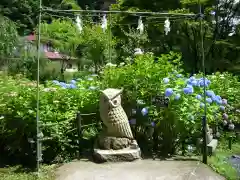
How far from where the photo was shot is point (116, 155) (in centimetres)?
506

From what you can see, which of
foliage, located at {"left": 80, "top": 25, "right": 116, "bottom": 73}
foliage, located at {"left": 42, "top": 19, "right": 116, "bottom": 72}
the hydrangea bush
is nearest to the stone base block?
the hydrangea bush

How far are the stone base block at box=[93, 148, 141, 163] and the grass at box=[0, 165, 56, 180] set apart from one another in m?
0.68

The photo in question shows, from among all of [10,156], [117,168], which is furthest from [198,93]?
[10,156]

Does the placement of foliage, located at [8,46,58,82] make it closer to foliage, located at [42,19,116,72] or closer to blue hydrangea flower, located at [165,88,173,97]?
foliage, located at [42,19,116,72]

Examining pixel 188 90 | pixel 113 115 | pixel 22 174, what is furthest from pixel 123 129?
pixel 22 174

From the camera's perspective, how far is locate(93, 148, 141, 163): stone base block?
16.5 ft

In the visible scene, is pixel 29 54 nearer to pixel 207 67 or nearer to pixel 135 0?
pixel 135 0

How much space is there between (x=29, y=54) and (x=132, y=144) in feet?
33.1

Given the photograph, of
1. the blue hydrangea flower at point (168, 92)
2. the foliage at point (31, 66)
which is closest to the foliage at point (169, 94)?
the blue hydrangea flower at point (168, 92)

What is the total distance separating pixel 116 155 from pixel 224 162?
5.61ft

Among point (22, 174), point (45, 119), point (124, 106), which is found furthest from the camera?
point (124, 106)

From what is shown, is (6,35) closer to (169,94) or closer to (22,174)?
(22,174)

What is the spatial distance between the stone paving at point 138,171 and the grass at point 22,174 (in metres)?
0.13

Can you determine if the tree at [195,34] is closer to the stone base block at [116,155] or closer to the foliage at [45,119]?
the foliage at [45,119]
